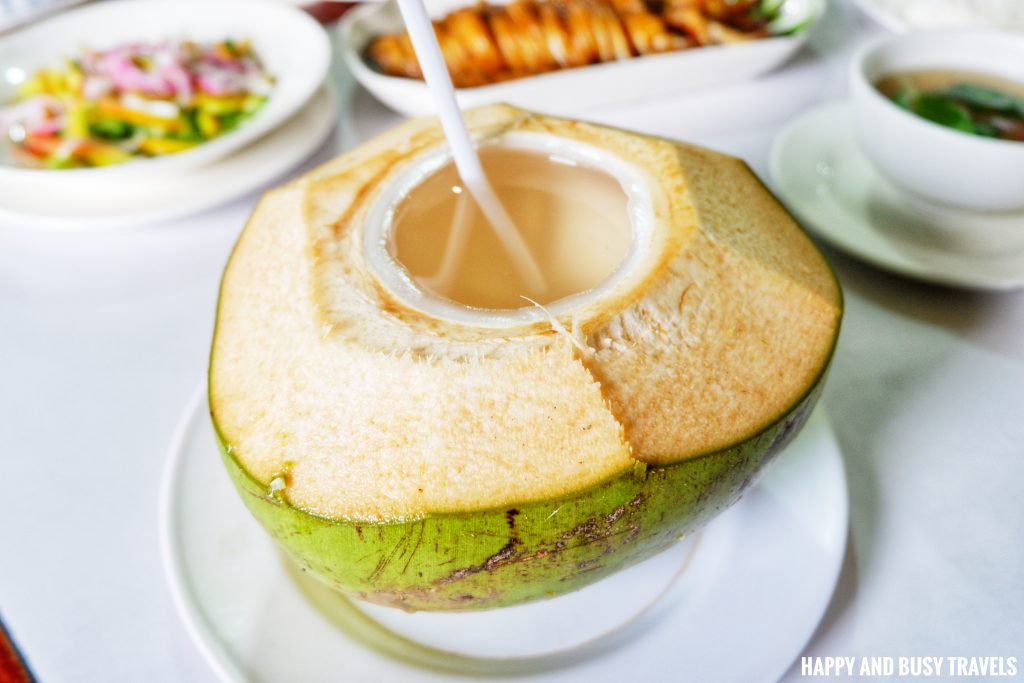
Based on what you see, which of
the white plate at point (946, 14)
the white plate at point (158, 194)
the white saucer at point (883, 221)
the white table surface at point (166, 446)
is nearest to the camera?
the white table surface at point (166, 446)

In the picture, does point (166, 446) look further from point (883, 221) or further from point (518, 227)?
point (883, 221)

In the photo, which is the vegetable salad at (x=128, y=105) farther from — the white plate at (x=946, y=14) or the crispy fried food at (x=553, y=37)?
the white plate at (x=946, y=14)

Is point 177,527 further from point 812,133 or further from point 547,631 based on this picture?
point 812,133

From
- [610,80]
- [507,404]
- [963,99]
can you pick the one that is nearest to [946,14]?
[963,99]

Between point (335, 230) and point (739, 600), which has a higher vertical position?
point (335, 230)

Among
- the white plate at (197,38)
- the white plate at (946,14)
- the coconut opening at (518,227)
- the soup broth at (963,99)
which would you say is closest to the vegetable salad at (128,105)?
the white plate at (197,38)

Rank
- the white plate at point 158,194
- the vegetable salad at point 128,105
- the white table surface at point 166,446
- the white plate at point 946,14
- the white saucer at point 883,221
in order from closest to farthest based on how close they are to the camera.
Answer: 1. the white table surface at point 166,446
2. the white saucer at point 883,221
3. the white plate at point 158,194
4. the vegetable salad at point 128,105
5. the white plate at point 946,14

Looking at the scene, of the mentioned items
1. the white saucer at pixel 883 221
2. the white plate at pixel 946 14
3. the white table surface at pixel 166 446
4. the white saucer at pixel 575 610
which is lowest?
the white table surface at pixel 166 446

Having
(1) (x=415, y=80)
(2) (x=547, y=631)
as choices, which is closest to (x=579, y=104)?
(1) (x=415, y=80)
